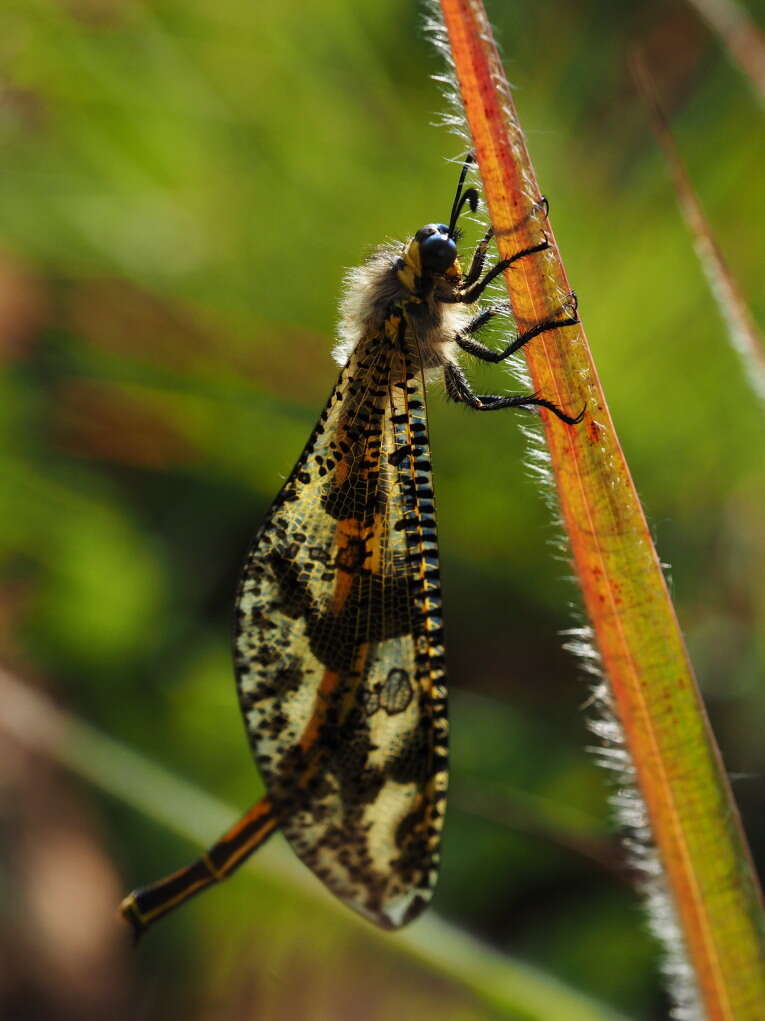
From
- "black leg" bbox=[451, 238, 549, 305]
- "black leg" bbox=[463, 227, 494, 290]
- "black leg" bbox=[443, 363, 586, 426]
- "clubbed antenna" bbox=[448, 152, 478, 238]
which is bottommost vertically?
"black leg" bbox=[443, 363, 586, 426]

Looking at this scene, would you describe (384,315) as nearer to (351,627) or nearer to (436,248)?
(436,248)

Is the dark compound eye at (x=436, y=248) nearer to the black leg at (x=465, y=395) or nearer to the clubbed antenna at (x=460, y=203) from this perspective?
the clubbed antenna at (x=460, y=203)

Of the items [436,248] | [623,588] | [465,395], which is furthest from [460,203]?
[623,588]

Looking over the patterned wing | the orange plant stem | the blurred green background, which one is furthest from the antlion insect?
the blurred green background

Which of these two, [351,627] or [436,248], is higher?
[436,248]

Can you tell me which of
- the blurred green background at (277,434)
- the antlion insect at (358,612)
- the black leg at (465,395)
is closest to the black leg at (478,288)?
the antlion insect at (358,612)

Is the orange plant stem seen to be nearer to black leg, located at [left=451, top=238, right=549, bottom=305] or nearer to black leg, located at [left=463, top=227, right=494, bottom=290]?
black leg, located at [left=451, top=238, right=549, bottom=305]

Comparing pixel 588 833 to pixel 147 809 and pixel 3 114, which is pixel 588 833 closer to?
pixel 147 809

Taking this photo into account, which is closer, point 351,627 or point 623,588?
point 623,588

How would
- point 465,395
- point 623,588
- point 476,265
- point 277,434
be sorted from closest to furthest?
1. point 623,588
2. point 476,265
3. point 465,395
4. point 277,434
